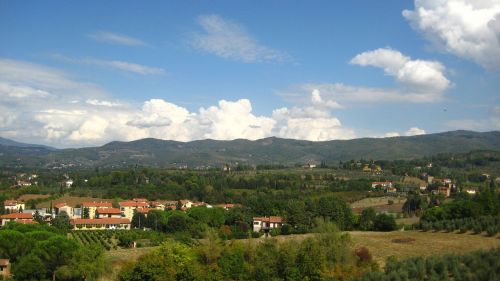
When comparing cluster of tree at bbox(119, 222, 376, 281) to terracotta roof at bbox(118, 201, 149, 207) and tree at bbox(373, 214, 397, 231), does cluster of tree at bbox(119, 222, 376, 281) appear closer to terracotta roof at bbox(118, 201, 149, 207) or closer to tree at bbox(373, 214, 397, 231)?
tree at bbox(373, 214, 397, 231)

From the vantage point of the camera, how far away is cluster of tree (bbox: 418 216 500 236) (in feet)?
142

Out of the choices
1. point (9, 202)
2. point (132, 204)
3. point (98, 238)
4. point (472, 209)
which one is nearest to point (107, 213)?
point (132, 204)

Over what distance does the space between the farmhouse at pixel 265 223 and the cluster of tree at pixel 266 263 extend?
37404 mm

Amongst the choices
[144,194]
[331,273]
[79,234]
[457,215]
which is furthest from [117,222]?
[331,273]

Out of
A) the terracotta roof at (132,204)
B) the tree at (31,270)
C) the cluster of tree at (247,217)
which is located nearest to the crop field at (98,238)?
the cluster of tree at (247,217)

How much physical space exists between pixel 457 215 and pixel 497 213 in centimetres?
443

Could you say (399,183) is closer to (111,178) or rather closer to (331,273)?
(111,178)

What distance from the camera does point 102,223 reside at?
8738 centimetres

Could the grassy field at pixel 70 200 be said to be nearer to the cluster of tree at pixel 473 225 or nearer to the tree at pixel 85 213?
the tree at pixel 85 213

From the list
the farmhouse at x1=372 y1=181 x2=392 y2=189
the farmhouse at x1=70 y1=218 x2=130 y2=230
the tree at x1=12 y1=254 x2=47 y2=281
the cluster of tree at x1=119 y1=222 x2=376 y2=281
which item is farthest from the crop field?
the farmhouse at x1=372 y1=181 x2=392 y2=189

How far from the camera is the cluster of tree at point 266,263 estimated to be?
31.3 m

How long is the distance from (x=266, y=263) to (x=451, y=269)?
1241 cm

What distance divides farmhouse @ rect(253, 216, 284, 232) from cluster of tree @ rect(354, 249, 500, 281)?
4894cm

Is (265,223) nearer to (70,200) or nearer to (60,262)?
(60,262)
